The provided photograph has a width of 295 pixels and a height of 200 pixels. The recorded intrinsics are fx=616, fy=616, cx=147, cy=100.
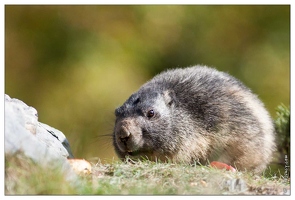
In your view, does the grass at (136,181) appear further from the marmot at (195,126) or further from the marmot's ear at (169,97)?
the marmot's ear at (169,97)

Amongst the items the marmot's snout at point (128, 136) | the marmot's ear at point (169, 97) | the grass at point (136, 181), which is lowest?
the grass at point (136, 181)

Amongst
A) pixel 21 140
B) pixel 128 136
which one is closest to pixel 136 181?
pixel 21 140

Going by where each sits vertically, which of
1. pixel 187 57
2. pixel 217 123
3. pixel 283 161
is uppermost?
pixel 187 57

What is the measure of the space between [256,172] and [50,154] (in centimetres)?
330

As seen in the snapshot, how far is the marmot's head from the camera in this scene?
27.3ft

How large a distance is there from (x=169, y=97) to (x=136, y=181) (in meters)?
2.45

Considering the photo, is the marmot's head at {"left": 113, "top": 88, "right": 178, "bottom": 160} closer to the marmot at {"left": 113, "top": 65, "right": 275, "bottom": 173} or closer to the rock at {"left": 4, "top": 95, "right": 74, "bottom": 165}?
the marmot at {"left": 113, "top": 65, "right": 275, "bottom": 173}

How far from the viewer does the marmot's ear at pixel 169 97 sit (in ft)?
29.3

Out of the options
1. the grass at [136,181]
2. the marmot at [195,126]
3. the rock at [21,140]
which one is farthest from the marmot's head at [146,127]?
the rock at [21,140]

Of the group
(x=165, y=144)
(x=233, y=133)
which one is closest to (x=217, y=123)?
(x=233, y=133)

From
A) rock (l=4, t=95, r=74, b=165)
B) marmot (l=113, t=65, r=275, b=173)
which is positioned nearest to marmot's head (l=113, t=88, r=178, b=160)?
marmot (l=113, t=65, r=275, b=173)

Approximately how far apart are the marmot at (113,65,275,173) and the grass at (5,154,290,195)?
85cm

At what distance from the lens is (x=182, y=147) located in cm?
857
